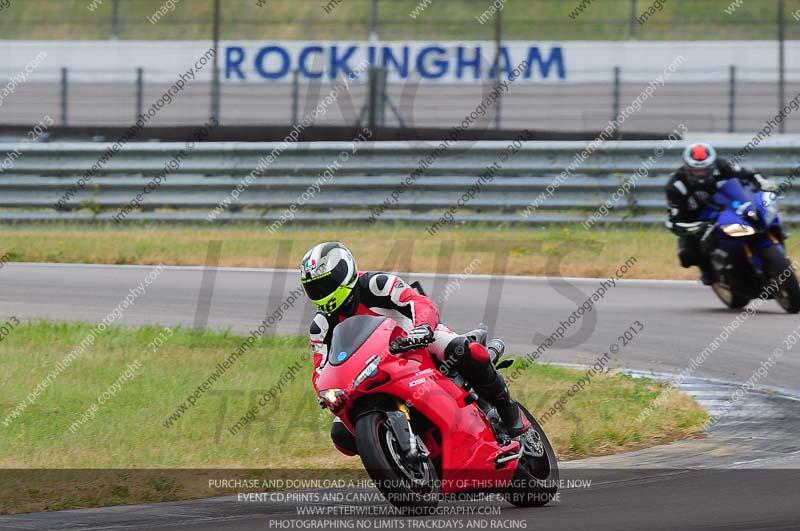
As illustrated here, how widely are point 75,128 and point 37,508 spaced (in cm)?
1571

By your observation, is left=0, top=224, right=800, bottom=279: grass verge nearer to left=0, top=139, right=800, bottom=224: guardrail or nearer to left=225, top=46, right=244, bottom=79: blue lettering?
left=0, top=139, right=800, bottom=224: guardrail

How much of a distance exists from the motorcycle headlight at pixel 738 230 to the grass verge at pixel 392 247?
115 inches

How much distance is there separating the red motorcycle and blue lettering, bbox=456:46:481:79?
1990 centimetres

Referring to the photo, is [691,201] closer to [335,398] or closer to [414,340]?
[414,340]

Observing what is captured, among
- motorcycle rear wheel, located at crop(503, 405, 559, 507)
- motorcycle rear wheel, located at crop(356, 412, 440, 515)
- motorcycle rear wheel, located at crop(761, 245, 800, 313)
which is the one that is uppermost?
motorcycle rear wheel, located at crop(356, 412, 440, 515)

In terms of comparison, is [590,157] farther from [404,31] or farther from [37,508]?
[37,508]

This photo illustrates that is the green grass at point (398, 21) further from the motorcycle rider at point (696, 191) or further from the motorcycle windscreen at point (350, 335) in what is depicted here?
the motorcycle windscreen at point (350, 335)

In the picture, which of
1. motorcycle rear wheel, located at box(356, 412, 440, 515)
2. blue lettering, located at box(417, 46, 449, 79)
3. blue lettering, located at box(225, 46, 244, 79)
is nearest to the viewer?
motorcycle rear wheel, located at box(356, 412, 440, 515)

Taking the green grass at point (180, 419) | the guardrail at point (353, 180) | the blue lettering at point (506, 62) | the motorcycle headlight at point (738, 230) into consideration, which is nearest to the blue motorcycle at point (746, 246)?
the motorcycle headlight at point (738, 230)

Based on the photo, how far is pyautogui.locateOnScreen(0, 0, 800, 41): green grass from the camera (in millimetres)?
29484

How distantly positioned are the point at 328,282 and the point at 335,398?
25.8 inches

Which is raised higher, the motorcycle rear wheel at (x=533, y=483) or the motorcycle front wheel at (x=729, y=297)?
the motorcycle rear wheel at (x=533, y=483)

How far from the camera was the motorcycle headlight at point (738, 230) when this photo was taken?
13.9 m

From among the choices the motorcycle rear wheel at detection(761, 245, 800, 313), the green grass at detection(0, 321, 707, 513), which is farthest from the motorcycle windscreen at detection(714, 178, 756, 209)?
the green grass at detection(0, 321, 707, 513)
